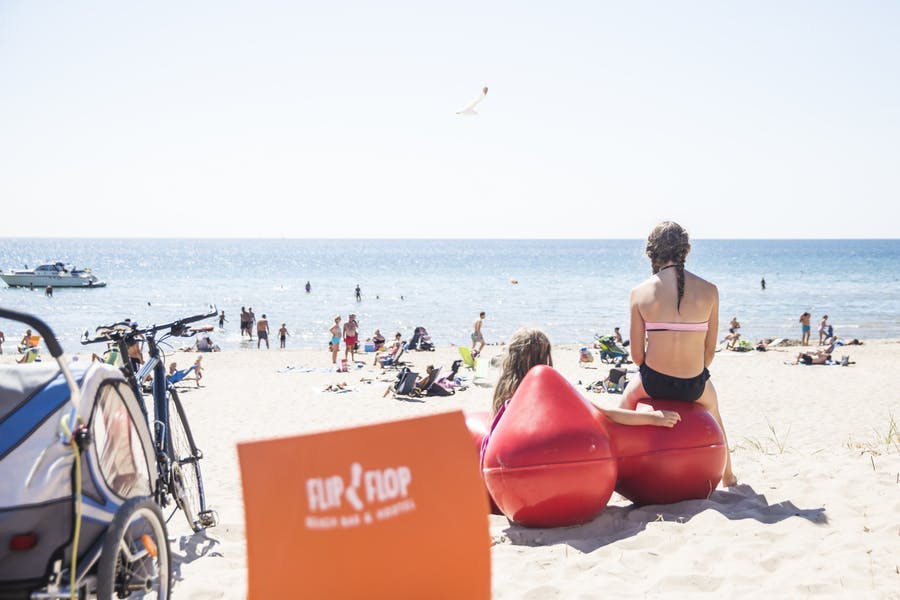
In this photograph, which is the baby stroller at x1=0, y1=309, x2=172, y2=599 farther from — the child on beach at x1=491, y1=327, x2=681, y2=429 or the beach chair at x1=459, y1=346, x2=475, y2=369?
the beach chair at x1=459, y1=346, x2=475, y2=369

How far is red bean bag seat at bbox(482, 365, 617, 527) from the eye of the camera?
4.10 metres

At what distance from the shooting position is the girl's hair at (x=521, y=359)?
4.63 metres

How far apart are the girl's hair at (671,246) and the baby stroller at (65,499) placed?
10.7ft

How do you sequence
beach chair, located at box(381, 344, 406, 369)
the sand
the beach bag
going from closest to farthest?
the sand < the beach bag < beach chair, located at box(381, 344, 406, 369)

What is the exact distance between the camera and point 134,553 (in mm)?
2705

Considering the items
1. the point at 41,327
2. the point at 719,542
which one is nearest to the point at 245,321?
the point at 719,542

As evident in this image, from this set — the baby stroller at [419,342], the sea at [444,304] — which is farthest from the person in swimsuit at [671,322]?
the sea at [444,304]

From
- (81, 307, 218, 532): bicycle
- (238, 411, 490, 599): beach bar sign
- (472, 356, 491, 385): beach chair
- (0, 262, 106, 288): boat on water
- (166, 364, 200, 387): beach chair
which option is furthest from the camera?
(0, 262, 106, 288): boat on water

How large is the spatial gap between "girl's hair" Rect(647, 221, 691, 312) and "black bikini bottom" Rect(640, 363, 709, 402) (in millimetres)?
454

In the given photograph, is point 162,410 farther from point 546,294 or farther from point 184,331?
point 546,294

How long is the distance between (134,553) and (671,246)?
3449mm

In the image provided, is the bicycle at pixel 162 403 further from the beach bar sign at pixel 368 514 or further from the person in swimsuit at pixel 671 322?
the person in swimsuit at pixel 671 322

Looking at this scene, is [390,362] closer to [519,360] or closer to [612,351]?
[612,351]

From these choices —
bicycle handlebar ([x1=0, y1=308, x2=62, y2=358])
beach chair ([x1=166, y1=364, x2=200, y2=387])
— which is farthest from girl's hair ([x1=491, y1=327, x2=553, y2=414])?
beach chair ([x1=166, y1=364, x2=200, y2=387])
